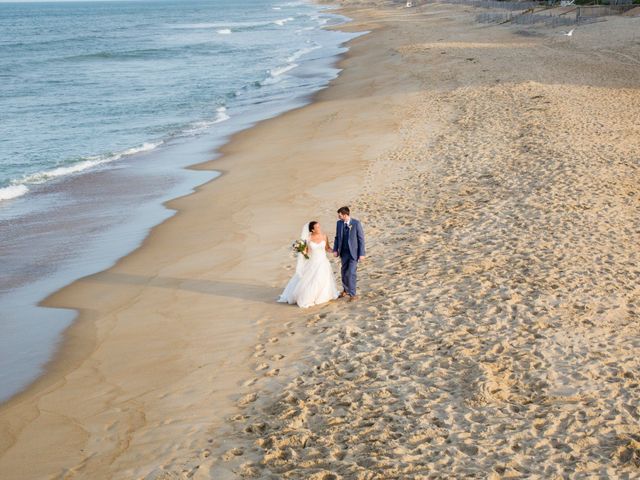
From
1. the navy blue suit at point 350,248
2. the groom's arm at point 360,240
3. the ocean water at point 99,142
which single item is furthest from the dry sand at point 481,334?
the ocean water at point 99,142

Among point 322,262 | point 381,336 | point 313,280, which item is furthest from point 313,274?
point 381,336

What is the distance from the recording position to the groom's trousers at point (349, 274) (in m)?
10.7

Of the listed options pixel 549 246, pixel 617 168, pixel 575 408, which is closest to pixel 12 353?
pixel 575 408

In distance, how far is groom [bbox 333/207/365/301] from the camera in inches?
419

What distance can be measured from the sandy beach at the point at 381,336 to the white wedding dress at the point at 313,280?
A: 30cm

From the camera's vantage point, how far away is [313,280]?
420 inches

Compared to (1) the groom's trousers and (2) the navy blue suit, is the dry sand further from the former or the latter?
(2) the navy blue suit

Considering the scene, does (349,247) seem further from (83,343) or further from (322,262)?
(83,343)

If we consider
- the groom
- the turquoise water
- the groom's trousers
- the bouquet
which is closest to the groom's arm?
the groom

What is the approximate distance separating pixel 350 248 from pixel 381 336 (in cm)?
167

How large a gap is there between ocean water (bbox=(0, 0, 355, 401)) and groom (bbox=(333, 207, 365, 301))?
432 cm

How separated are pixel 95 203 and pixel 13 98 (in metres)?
23.8

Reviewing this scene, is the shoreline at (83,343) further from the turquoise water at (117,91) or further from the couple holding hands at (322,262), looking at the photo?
the turquoise water at (117,91)

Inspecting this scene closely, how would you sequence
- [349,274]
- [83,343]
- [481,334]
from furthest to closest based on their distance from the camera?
1. [349,274]
2. [83,343]
3. [481,334]
